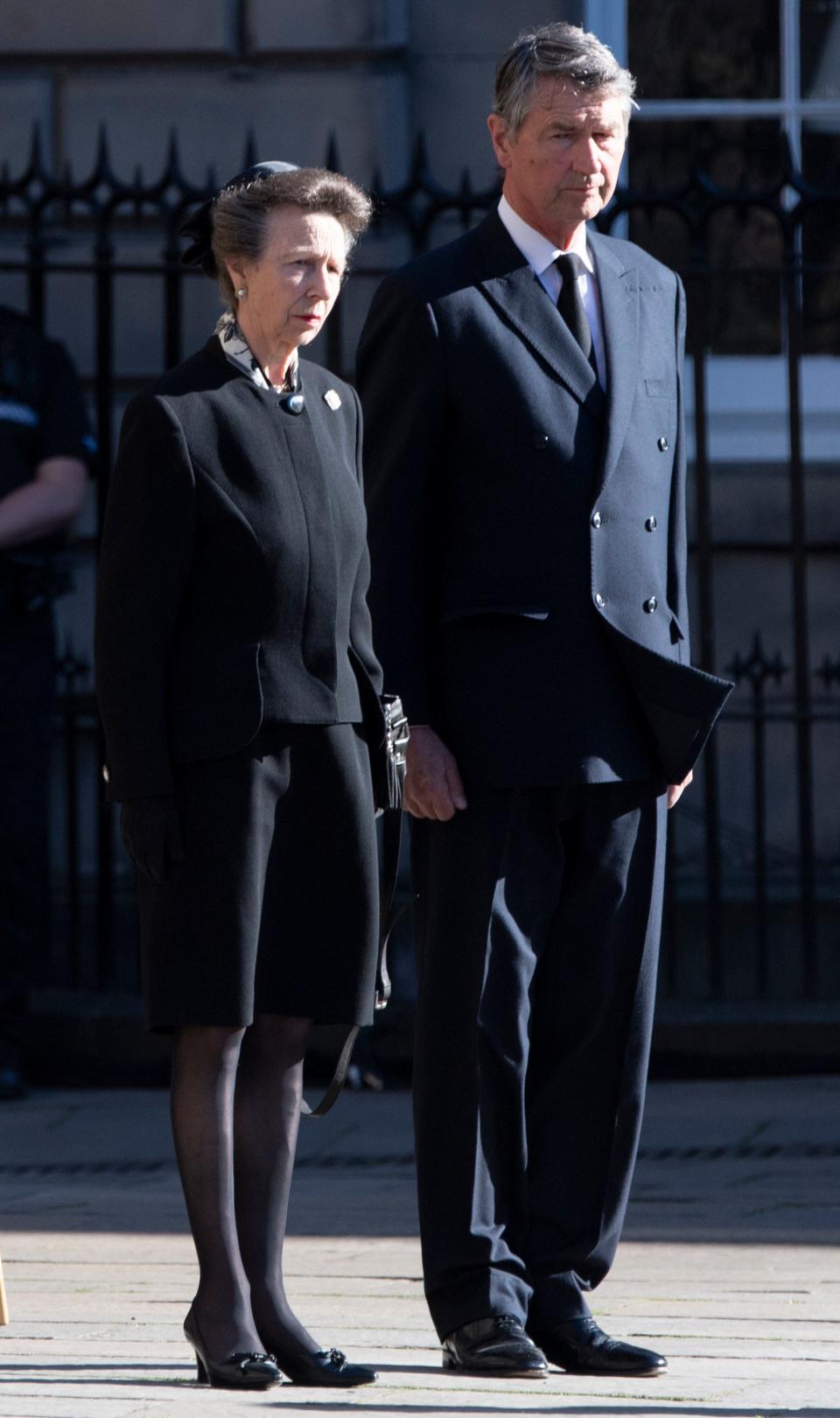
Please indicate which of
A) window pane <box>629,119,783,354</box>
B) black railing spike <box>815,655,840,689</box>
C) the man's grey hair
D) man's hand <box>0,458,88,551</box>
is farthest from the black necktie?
window pane <box>629,119,783,354</box>

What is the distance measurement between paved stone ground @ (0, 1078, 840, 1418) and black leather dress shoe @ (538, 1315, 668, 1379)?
0.12 ft

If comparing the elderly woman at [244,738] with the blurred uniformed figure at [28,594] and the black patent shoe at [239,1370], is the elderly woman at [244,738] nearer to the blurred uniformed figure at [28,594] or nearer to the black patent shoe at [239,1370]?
the black patent shoe at [239,1370]

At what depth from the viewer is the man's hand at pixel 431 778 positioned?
373cm

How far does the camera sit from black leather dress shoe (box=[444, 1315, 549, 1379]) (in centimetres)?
359

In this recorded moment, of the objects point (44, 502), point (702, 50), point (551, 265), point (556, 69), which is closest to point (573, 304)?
point (551, 265)

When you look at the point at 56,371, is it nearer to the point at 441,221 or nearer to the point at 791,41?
the point at 441,221

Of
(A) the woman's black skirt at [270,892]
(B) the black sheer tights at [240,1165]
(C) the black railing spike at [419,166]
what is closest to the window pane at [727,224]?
(C) the black railing spike at [419,166]

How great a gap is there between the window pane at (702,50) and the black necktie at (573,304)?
465cm

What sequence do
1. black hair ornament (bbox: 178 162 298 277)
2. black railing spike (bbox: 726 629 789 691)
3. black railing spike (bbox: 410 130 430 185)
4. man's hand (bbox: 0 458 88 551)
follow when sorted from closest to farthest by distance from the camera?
black hair ornament (bbox: 178 162 298 277) → man's hand (bbox: 0 458 88 551) → black railing spike (bbox: 410 130 430 185) → black railing spike (bbox: 726 629 789 691)

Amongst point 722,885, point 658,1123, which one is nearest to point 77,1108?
point 658,1123

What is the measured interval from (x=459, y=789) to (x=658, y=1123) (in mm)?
2492

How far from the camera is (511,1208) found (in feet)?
12.4

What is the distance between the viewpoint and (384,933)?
151 inches

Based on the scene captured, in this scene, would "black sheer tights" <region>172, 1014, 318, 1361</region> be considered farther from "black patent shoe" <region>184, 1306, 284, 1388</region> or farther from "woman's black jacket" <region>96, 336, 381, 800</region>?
"woman's black jacket" <region>96, 336, 381, 800</region>
